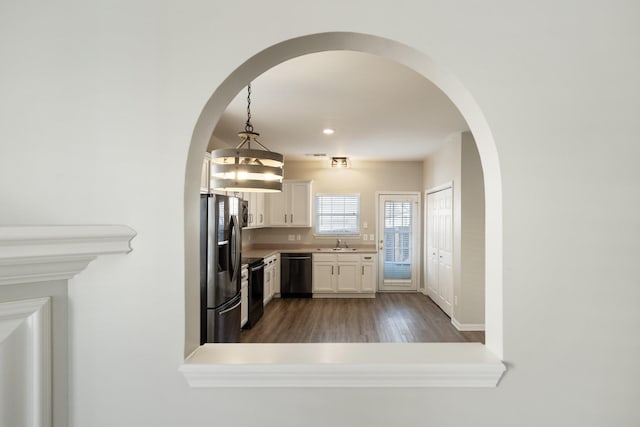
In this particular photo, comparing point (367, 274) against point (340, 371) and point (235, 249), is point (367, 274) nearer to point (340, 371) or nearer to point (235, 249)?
point (235, 249)

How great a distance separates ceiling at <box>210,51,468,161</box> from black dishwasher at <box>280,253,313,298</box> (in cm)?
202

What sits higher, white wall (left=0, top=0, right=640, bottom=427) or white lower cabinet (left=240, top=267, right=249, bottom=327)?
white wall (left=0, top=0, right=640, bottom=427)

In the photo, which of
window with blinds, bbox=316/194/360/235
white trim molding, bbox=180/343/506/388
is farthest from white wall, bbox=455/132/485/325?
white trim molding, bbox=180/343/506/388

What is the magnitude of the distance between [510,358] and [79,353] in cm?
134

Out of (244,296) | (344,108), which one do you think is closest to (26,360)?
(344,108)

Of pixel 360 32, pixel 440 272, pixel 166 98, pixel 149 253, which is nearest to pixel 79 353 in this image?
pixel 149 253

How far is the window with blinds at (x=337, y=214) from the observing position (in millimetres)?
7141

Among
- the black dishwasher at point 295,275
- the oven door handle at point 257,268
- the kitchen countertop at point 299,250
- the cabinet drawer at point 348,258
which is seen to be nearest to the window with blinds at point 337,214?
the kitchen countertop at point 299,250

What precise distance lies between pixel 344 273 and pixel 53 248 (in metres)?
5.82

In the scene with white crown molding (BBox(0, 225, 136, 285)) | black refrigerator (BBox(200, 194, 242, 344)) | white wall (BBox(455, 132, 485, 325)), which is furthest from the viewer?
white wall (BBox(455, 132, 485, 325))

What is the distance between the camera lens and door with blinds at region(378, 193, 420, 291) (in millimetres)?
6980

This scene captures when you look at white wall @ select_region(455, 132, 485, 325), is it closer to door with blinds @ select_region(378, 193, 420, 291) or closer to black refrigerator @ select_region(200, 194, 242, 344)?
door with blinds @ select_region(378, 193, 420, 291)

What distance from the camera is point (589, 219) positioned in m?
1.07

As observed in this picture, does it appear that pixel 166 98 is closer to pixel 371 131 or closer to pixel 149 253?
pixel 149 253
